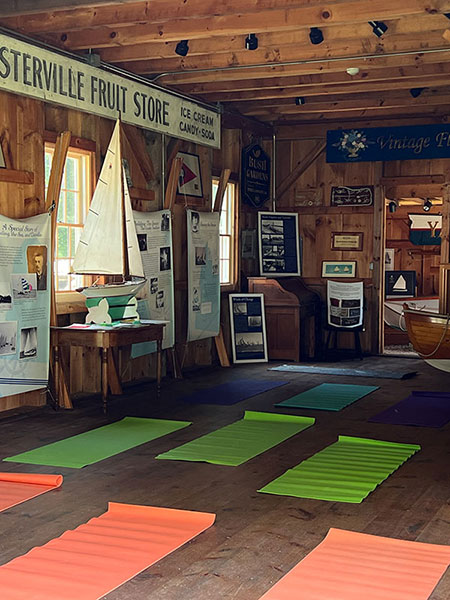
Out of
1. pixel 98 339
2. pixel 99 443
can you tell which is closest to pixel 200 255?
pixel 98 339

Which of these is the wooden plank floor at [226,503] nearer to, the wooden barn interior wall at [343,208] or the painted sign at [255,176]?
the wooden barn interior wall at [343,208]

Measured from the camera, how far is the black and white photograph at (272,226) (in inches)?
454

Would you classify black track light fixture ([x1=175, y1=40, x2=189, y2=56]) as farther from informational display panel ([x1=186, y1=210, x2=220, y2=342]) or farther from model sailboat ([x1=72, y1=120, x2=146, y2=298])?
informational display panel ([x1=186, y1=210, x2=220, y2=342])

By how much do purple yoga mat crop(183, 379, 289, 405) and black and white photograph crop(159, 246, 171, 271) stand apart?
135 centimetres

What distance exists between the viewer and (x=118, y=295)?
7414 millimetres

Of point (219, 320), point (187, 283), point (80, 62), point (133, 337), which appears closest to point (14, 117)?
point (80, 62)

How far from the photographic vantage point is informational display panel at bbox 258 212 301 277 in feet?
37.8

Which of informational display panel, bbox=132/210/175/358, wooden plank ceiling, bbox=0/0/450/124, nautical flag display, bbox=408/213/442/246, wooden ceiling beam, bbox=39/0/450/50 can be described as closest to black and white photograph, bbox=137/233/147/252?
informational display panel, bbox=132/210/175/358

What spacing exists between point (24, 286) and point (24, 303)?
5.5 inches

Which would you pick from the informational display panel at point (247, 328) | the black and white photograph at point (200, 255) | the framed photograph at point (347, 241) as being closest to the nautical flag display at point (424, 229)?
the framed photograph at point (347, 241)

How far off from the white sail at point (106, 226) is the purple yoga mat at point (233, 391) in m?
1.47

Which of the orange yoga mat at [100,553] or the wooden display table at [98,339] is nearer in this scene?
the orange yoga mat at [100,553]

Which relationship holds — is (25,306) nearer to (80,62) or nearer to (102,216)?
(102,216)

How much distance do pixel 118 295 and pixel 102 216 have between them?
703 millimetres
